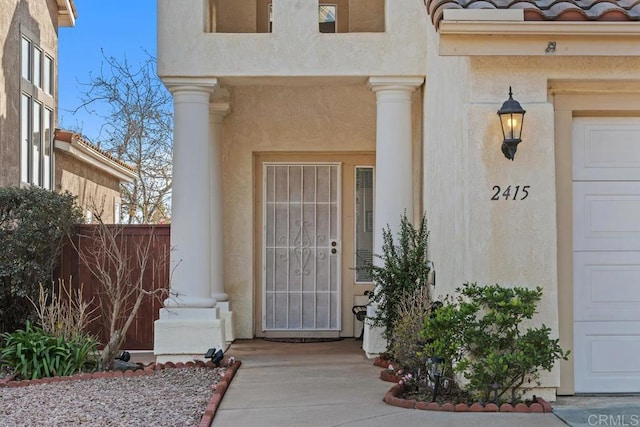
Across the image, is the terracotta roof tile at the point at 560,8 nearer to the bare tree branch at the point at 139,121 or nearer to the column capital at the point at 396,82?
the column capital at the point at 396,82

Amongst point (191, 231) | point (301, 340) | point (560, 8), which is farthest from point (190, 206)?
point (560, 8)

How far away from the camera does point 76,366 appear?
870 centimetres

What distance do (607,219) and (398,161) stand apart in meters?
3.21

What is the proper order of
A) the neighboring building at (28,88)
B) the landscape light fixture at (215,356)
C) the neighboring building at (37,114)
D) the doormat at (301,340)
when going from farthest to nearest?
the neighboring building at (37,114) < the neighboring building at (28,88) < the doormat at (301,340) < the landscape light fixture at (215,356)

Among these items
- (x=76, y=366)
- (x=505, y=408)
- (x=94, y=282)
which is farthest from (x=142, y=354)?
(x=505, y=408)

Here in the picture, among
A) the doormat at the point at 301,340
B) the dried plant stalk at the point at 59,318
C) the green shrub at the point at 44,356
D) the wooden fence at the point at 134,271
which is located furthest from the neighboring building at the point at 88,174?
the green shrub at the point at 44,356

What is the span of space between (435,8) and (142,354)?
6.35 metres

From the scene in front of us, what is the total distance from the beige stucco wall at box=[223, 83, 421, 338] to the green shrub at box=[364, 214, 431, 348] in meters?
2.61

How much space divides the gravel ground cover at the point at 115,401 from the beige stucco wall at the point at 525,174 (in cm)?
280

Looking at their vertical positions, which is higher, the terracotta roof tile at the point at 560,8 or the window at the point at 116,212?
the terracotta roof tile at the point at 560,8

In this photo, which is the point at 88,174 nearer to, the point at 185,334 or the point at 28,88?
the point at 28,88

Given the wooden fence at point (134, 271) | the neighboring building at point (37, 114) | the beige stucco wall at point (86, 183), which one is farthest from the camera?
the beige stucco wall at point (86, 183)

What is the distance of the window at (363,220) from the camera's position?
11.9m

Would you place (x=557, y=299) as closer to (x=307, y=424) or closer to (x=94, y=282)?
(x=307, y=424)
